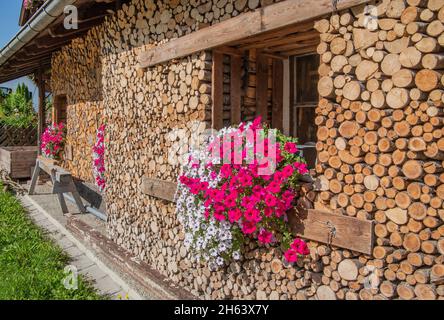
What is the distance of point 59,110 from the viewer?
9.65 meters

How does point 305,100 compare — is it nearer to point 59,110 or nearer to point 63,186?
point 63,186

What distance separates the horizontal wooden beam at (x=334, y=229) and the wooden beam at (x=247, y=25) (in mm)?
1244

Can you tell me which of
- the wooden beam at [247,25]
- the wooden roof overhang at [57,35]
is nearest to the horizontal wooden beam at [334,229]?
the wooden beam at [247,25]

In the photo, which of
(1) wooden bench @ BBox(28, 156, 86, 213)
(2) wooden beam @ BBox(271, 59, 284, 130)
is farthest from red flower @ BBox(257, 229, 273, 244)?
(1) wooden bench @ BBox(28, 156, 86, 213)

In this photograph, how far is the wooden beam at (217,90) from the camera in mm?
3332

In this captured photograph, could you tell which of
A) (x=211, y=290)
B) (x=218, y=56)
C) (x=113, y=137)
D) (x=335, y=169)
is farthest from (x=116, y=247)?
(x=335, y=169)

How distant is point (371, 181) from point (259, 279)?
123cm

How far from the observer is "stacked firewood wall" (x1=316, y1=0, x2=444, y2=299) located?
192cm

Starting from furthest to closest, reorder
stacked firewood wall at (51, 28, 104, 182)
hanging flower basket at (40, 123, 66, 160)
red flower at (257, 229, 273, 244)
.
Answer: hanging flower basket at (40, 123, 66, 160)
stacked firewood wall at (51, 28, 104, 182)
red flower at (257, 229, 273, 244)

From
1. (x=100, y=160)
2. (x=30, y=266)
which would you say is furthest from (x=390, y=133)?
(x=100, y=160)

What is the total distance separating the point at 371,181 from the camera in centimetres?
218

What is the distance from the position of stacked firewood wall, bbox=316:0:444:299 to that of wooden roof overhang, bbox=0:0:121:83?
337cm

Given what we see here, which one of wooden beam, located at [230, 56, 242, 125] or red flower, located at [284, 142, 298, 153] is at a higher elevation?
wooden beam, located at [230, 56, 242, 125]

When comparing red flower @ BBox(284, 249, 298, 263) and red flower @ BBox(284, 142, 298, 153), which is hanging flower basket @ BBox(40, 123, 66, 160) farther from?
red flower @ BBox(284, 249, 298, 263)
